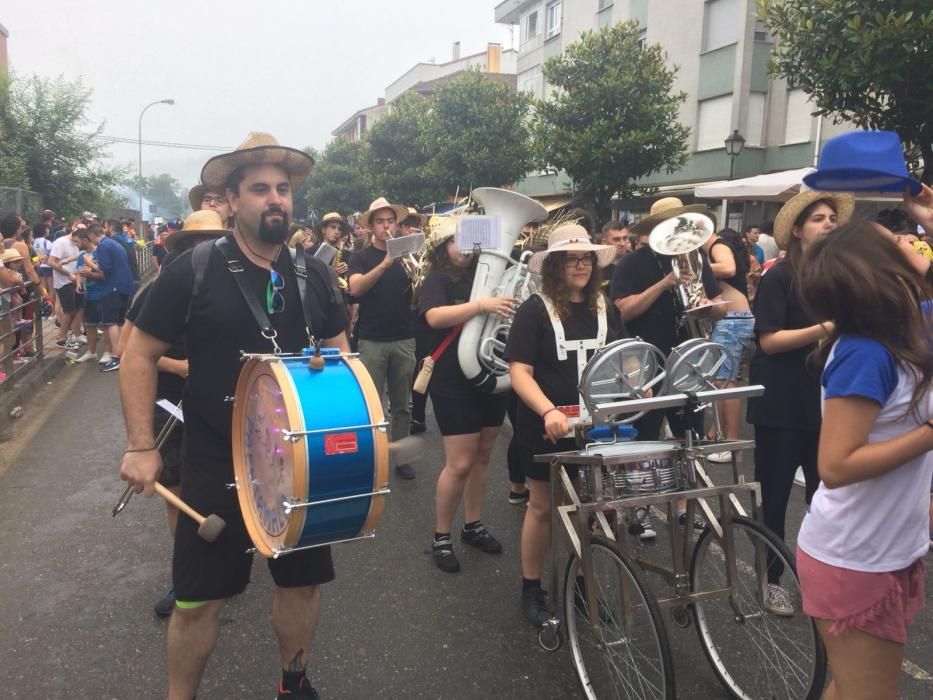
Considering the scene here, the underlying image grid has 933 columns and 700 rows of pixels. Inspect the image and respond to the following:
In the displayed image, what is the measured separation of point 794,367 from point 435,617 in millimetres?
2038

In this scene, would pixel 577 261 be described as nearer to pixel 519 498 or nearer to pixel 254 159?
pixel 254 159

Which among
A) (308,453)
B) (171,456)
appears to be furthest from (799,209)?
(171,456)

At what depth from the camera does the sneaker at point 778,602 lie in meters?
2.80

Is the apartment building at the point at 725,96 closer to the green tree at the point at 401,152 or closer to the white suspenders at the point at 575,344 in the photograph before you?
the green tree at the point at 401,152

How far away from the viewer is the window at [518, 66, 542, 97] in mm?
33291

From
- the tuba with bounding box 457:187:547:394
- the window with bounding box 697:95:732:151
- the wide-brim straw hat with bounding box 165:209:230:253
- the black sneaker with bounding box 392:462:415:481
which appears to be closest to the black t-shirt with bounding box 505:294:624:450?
the tuba with bounding box 457:187:547:394

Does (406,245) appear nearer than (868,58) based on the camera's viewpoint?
Yes

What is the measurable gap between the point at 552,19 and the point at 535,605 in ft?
110

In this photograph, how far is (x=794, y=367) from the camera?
333 centimetres

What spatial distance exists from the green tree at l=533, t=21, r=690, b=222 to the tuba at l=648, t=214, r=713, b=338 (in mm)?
13961

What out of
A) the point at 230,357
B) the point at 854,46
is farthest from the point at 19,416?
the point at 854,46

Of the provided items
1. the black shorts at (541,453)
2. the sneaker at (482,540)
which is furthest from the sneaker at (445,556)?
the black shorts at (541,453)

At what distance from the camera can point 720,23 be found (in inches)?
829

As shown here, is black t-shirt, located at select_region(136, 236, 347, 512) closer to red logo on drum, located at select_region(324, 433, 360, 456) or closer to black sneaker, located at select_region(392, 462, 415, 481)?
red logo on drum, located at select_region(324, 433, 360, 456)
